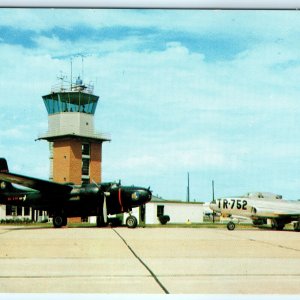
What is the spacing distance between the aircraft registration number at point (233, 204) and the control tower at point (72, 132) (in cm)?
1413

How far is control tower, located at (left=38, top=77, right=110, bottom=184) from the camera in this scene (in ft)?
127

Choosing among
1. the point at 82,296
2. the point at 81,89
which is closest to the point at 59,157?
the point at 81,89

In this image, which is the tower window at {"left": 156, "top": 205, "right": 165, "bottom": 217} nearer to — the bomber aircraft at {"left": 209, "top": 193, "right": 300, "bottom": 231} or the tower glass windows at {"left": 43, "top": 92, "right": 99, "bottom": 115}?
the tower glass windows at {"left": 43, "top": 92, "right": 99, "bottom": 115}

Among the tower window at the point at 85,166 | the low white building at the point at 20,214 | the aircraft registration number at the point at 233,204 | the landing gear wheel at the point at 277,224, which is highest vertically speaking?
the tower window at the point at 85,166

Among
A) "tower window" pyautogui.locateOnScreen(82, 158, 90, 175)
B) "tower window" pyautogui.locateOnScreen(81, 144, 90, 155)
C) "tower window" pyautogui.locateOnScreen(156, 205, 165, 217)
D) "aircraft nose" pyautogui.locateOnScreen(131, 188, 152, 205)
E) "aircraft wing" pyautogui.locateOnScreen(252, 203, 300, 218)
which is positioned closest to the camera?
"aircraft nose" pyautogui.locateOnScreen(131, 188, 152, 205)

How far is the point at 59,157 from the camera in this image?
40.4 meters

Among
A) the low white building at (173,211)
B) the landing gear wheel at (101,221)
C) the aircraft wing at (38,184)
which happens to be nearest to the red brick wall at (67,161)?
the low white building at (173,211)

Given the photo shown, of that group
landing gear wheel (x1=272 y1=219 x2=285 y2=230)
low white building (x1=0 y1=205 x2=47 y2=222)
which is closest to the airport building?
low white building (x1=0 y1=205 x2=47 y2=222)

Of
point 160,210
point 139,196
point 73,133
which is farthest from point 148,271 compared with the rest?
point 160,210

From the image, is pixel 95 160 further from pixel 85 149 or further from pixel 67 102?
pixel 67 102

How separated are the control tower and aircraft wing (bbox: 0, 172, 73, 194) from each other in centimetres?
1453

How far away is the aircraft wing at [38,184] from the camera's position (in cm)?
2136

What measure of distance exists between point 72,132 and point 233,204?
57.5ft

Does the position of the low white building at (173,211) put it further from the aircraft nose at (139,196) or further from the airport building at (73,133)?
the aircraft nose at (139,196)
